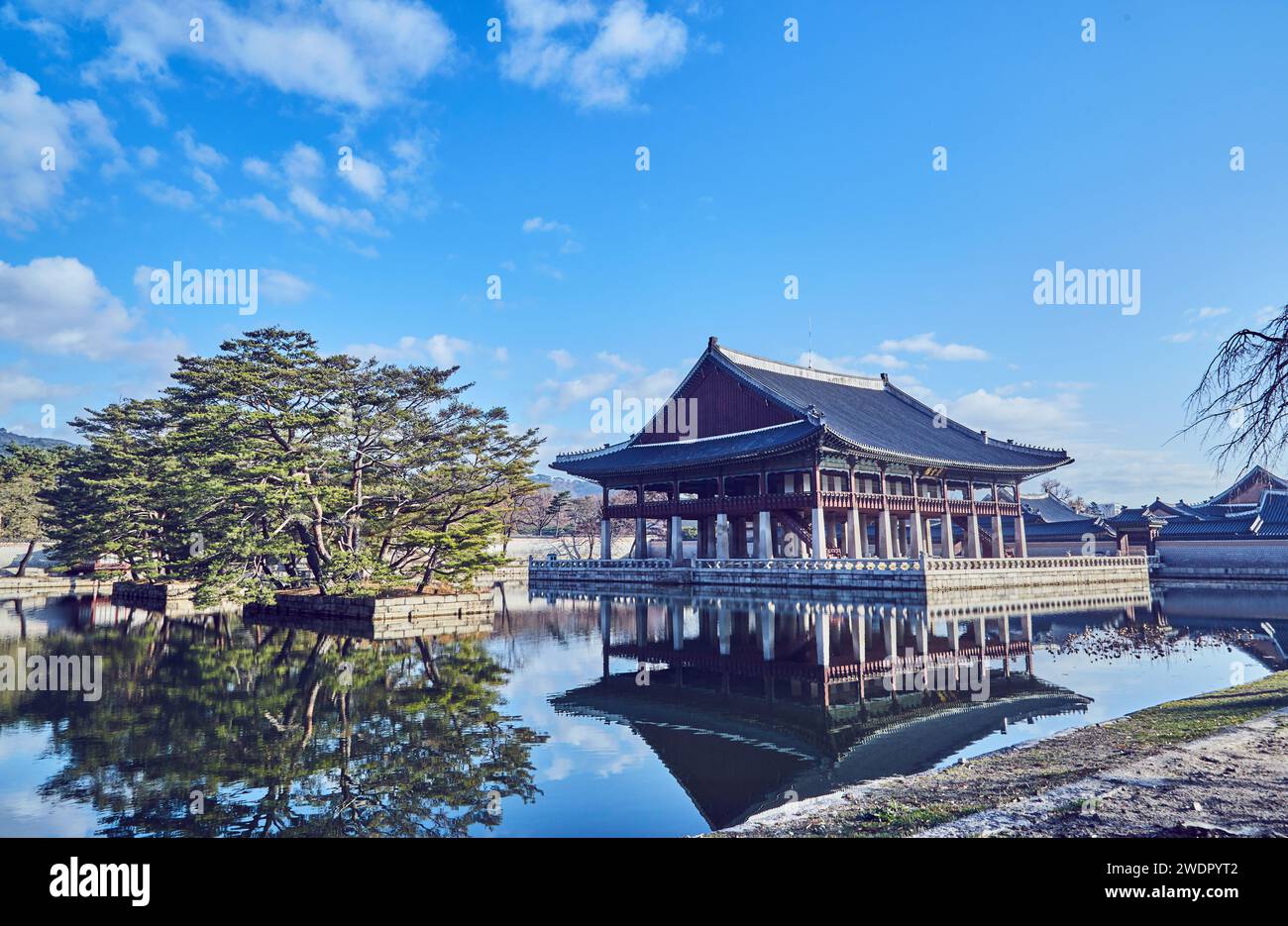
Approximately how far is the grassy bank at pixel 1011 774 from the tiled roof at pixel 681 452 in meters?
27.9

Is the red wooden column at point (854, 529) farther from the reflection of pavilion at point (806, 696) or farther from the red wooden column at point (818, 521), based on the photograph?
the reflection of pavilion at point (806, 696)

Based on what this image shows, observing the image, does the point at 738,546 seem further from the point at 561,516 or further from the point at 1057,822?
the point at 561,516

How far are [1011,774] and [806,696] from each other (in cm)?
720

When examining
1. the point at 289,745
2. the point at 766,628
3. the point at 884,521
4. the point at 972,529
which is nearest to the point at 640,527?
the point at 884,521

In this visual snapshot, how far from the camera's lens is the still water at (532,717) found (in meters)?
8.96

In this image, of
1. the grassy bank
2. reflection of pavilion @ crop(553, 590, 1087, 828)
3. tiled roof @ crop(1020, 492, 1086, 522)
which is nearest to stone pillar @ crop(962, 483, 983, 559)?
tiled roof @ crop(1020, 492, 1086, 522)

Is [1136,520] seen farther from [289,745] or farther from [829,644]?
[289,745]

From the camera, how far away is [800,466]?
41500mm

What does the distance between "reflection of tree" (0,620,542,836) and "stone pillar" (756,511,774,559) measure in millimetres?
24085

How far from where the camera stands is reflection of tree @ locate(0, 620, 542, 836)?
28.5 feet

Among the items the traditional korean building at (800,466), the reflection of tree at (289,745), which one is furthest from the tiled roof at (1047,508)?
the reflection of tree at (289,745)

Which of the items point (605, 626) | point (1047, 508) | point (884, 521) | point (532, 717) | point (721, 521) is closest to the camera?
point (532, 717)

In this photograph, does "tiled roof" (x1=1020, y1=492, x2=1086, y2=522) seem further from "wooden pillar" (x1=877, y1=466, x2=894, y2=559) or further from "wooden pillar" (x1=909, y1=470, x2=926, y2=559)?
"wooden pillar" (x1=877, y1=466, x2=894, y2=559)
